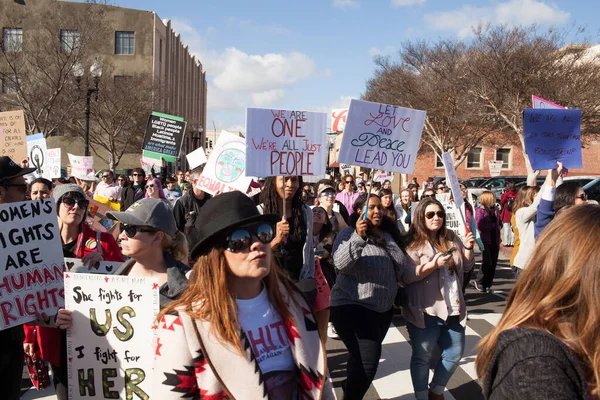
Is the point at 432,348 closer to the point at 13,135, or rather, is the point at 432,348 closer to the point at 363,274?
the point at 363,274

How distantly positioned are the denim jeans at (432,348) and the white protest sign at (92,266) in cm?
239

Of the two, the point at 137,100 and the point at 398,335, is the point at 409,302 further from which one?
the point at 137,100

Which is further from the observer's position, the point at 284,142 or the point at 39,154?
the point at 39,154

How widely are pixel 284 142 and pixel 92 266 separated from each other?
6.96 feet

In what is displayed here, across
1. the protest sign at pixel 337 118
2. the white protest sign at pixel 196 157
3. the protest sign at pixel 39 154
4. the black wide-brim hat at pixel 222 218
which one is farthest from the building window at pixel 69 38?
the protest sign at pixel 337 118

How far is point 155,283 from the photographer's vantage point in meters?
2.98

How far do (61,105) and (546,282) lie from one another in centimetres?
3176

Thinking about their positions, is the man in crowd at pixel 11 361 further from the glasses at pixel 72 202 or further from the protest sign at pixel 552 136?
the protest sign at pixel 552 136

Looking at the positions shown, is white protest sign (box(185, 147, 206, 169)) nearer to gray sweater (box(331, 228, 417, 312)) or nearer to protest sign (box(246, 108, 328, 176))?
protest sign (box(246, 108, 328, 176))

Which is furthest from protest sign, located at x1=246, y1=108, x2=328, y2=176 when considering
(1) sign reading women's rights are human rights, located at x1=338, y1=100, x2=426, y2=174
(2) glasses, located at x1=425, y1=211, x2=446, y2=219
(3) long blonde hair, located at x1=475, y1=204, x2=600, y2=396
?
(3) long blonde hair, located at x1=475, y1=204, x2=600, y2=396

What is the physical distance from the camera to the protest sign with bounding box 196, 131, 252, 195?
22.0ft

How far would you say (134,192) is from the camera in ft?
39.6

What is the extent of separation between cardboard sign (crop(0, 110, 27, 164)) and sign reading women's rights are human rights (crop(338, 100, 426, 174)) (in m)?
4.94

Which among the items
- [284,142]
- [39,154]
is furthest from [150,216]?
[39,154]
